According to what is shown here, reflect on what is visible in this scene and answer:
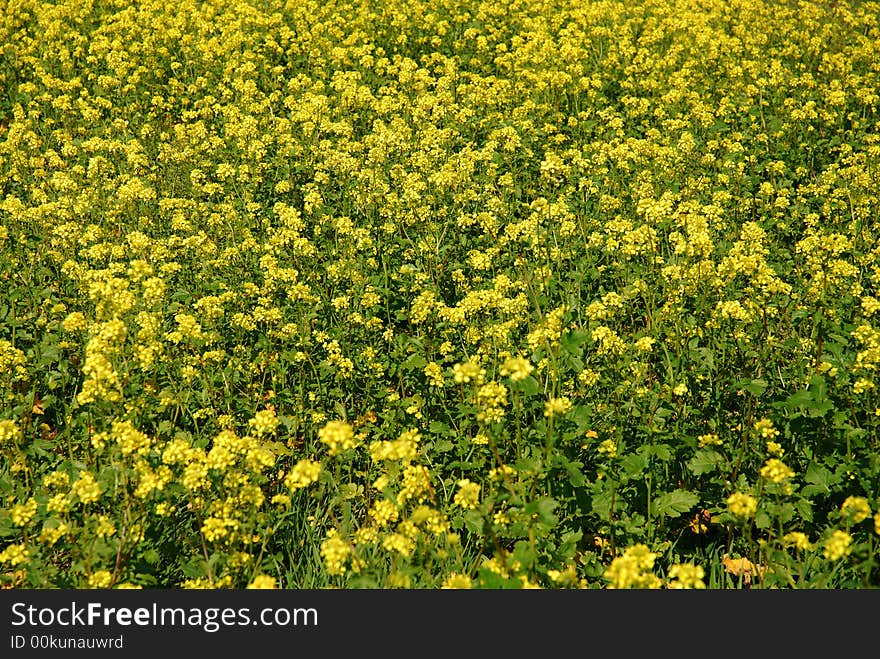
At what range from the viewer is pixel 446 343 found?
432 cm

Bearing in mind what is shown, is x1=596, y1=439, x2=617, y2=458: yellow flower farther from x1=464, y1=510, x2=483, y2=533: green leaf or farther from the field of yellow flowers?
x1=464, y1=510, x2=483, y2=533: green leaf

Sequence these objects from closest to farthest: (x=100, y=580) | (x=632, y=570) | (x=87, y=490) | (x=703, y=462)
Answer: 1. (x=632, y=570)
2. (x=100, y=580)
3. (x=87, y=490)
4. (x=703, y=462)

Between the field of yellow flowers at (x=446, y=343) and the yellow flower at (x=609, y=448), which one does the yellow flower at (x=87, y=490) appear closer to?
the field of yellow flowers at (x=446, y=343)

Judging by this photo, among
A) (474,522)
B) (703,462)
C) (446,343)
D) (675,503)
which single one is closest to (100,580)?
(474,522)

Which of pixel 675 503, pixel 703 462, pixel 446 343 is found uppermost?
pixel 446 343

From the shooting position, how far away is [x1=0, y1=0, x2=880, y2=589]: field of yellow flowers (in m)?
3.27

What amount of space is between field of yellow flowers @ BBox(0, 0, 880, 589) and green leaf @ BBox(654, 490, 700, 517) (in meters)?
0.01

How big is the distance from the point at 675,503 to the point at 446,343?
157 centimetres

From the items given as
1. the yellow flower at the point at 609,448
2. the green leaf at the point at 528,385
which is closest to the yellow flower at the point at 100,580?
the green leaf at the point at 528,385

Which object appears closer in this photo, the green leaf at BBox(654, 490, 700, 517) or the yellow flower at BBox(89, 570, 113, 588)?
the yellow flower at BBox(89, 570, 113, 588)

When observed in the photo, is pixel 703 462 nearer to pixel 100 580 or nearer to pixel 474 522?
pixel 474 522

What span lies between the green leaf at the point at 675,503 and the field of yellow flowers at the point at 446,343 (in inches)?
0.6

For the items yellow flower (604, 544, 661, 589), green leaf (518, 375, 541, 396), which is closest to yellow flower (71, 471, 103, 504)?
green leaf (518, 375, 541, 396)

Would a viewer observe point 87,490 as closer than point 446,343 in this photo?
Yes
